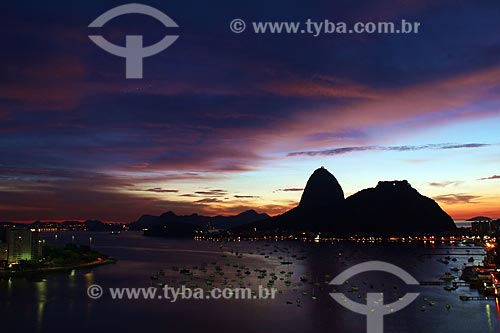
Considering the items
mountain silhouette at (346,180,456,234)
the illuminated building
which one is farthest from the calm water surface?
mountain silhouette at (346,180,456,234)

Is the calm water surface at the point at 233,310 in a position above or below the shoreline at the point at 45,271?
below

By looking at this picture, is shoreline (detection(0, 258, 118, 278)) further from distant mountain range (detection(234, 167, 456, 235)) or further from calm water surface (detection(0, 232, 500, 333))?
distant mountain range (detection(234, 167, 456, 235))

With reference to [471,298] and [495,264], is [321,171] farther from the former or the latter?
[471,298]

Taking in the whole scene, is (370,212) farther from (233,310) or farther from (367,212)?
(233,310)

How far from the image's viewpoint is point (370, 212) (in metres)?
156

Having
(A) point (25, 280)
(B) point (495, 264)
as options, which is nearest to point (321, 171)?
(B) point (495, 264)

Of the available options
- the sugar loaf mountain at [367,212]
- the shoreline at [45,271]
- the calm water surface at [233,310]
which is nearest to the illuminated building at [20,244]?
the shoreline at [45,271]

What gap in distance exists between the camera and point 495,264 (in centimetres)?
5006

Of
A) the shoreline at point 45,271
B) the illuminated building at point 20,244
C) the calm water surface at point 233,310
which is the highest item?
the illuminated building at point 20,244

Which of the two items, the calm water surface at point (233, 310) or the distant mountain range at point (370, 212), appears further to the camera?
the distant mountain range at point (370, 212)

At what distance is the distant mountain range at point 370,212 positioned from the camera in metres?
149

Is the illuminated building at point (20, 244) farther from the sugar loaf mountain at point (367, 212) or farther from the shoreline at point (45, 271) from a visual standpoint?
the sugar loaf mountain at point (367, 212)

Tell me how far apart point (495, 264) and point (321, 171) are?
131864 mm

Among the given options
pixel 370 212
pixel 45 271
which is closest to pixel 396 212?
pixel 370 212
